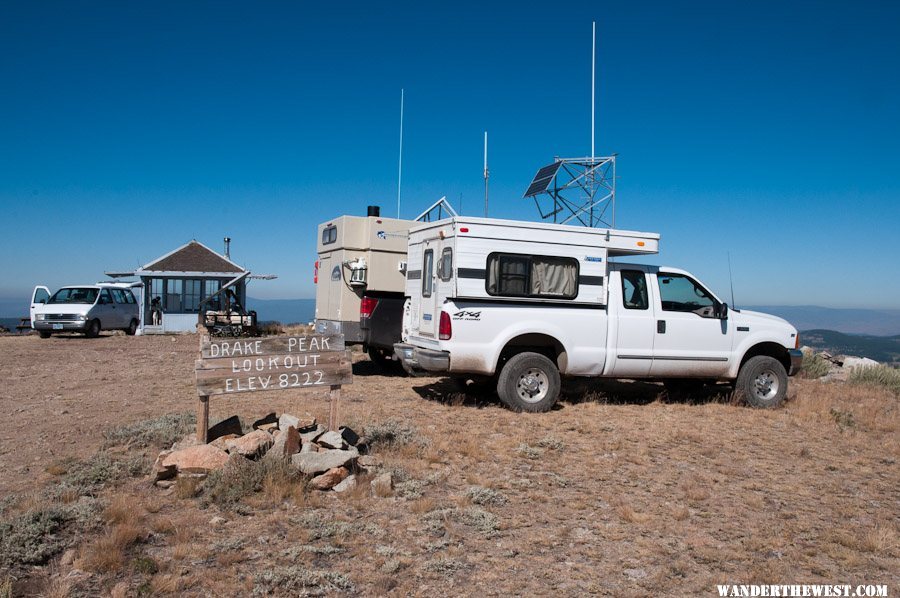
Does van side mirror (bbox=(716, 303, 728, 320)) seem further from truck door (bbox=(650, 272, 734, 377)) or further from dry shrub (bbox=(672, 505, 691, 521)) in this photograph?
dry shrub (bbox=(672, 505, 691, 521))

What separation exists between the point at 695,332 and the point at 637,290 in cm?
104

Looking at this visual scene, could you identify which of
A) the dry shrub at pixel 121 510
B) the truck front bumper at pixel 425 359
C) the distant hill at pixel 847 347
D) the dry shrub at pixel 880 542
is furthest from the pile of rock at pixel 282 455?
the distant hill at pixel 847 347

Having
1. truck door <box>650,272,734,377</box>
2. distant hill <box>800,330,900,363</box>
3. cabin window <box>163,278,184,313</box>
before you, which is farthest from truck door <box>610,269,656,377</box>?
cabin window <box>163,278,184,313</box>

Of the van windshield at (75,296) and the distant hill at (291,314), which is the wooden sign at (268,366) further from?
the van windshield at (75,296)

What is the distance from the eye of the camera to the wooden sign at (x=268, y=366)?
640cm

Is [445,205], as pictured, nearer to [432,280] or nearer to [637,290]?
[432,280]

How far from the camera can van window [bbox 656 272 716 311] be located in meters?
9.98

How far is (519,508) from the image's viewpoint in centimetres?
550

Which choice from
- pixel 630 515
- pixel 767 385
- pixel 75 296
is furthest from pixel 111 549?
pixel 75 296

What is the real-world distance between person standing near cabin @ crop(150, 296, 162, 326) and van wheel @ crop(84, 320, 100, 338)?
224cm

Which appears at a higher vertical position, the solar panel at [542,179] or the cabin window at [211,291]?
the solar panel at [542,179]

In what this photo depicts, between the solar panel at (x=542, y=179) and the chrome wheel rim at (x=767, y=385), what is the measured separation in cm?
480

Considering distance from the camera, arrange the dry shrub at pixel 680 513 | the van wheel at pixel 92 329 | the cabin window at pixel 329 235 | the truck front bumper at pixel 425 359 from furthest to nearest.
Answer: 1. the van wheel at pixel 92 329
2. the cabin window at pixel 329 235
3. the truck front bumper at pixel 425 359
4. the dry shrub at pixel 680 513

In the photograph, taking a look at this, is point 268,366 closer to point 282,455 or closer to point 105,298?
point 282,455
